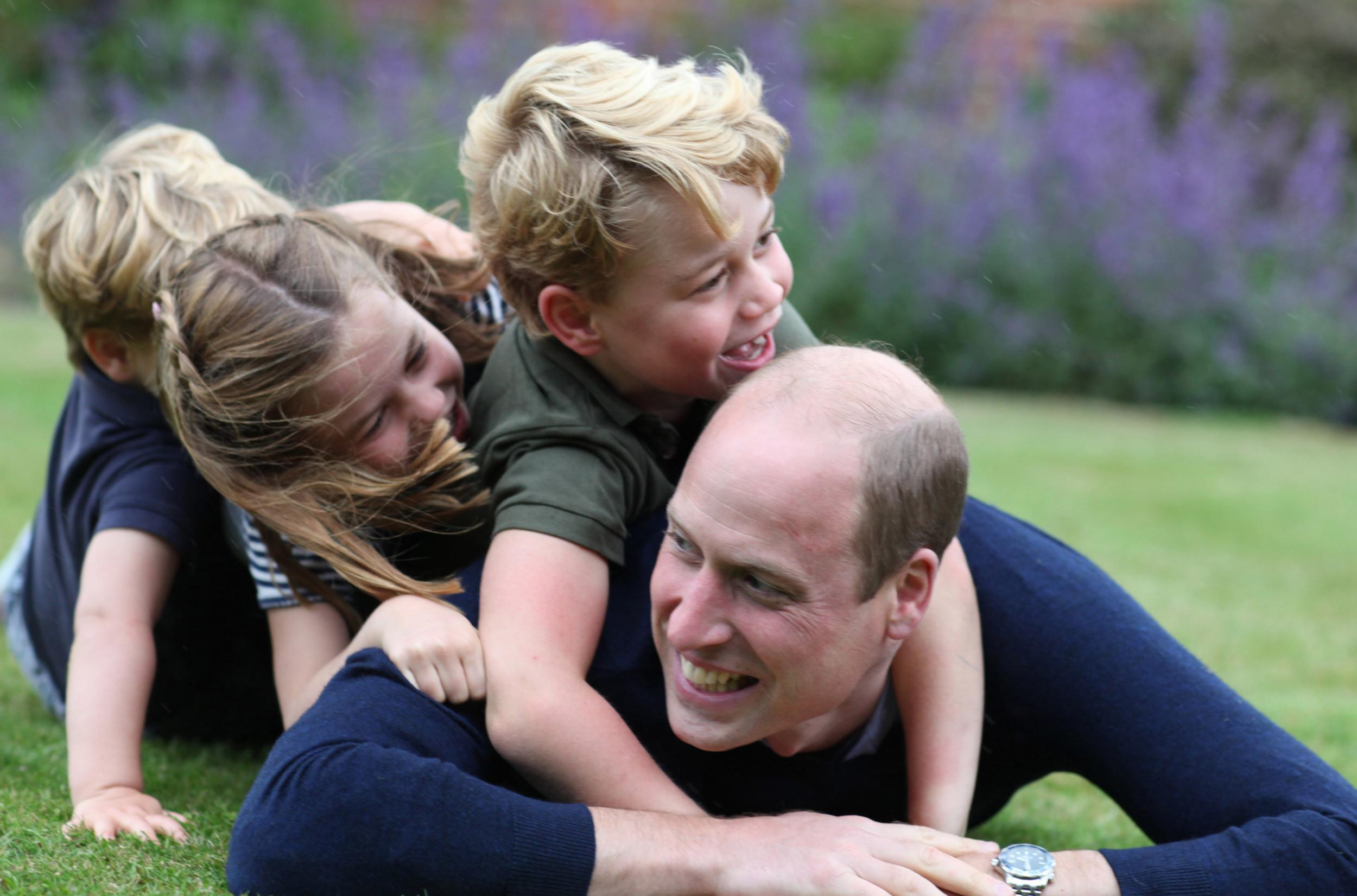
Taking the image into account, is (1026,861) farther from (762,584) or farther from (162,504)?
(162,504)

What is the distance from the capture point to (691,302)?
278 centimetres

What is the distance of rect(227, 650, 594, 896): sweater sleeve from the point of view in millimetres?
2283

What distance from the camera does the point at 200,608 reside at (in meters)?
3.41

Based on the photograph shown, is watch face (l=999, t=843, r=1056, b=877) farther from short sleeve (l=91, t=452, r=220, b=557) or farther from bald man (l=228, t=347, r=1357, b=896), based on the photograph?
short sleeve (l=91, t=452, r=220, b=557)

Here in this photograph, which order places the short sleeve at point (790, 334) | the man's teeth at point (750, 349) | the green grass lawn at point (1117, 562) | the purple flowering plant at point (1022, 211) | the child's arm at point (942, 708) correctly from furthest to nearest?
the purple flowering plant at point (1022, 211)
the short sleeve at point (790, 334)
the man's teeth at point (750, 349)
the green grass lawn at point (1117, 562)
the child's arm at point (942, 708)

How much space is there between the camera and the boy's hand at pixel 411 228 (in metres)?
3.30

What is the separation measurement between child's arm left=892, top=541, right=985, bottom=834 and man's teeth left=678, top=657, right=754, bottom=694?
1.25ft

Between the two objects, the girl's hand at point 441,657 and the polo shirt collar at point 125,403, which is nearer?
the girl's hand at point 441,657

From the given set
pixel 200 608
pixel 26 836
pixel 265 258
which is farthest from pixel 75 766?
pixel 265 258

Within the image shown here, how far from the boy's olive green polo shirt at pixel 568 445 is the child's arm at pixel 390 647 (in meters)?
0.21

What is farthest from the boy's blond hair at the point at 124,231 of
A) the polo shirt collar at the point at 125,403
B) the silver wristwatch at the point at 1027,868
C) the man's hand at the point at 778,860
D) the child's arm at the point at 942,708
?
the silver wristwatch at the point at 1027,868

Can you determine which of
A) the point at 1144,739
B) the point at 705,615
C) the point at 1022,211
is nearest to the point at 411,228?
the point at 705,615

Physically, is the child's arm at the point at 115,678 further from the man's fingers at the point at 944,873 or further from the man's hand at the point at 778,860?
the man's fingers at the point at 944,873

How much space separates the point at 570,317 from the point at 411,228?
67 centimetres
